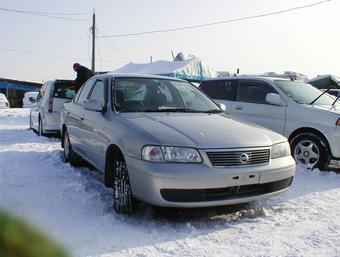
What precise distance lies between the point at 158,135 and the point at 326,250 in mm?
1702

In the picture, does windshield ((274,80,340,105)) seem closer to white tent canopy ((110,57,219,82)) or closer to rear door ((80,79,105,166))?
rear door ((80,79,105,166))

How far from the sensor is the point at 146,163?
295 centimetres

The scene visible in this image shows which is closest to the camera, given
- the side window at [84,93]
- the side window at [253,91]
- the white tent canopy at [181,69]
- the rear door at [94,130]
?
the rear door at [94,130]

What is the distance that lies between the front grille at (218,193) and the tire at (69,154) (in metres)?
2.79

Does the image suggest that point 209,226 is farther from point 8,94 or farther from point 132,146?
point 8,94

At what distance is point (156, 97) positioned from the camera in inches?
169

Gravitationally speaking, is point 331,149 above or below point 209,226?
A: above

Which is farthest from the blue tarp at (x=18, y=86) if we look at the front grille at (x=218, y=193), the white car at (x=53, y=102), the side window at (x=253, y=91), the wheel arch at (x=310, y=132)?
the front grille at (x=218, y=193)

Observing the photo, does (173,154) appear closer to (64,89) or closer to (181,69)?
(64,89)

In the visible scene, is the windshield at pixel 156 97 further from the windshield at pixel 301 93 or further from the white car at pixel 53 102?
the white car at pixel 53 102

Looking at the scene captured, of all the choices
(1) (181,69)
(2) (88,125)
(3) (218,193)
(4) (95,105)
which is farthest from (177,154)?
(1) (181,69)

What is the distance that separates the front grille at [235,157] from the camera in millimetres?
2988

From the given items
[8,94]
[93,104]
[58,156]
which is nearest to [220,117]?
[93,104]

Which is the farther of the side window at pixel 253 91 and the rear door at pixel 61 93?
the rear door at pixel 61 93
